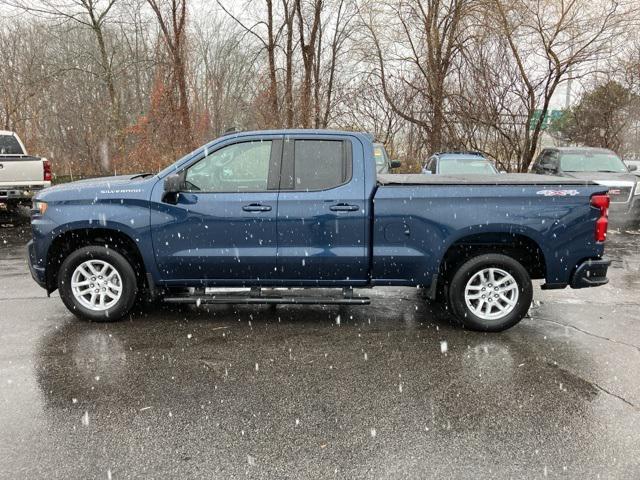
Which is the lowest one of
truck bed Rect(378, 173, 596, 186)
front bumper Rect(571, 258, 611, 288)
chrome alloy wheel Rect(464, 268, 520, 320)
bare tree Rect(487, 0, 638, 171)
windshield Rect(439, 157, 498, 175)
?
chrome alloy wheel Rect(464, 268, 520, 320)

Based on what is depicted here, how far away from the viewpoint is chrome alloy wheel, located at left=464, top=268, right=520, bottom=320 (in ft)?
17.4

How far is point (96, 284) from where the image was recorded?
5.55 metres

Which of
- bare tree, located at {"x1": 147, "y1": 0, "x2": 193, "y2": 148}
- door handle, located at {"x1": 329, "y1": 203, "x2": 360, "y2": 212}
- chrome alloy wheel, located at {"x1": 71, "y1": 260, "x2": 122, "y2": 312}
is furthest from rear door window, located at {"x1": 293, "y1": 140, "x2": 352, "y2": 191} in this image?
bare tree, located at {"x1": 147, "y1": 0, "x2": 193, "y2": 148}

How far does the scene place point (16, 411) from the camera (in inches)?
144

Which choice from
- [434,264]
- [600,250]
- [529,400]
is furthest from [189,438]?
[600,250]

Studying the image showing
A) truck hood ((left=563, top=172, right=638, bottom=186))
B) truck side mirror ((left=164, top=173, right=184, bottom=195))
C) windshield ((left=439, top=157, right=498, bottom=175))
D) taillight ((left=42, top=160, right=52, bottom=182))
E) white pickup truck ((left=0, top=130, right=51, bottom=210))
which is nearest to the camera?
truck side mirror ((left=164, top=173, right=184, bottom=195))

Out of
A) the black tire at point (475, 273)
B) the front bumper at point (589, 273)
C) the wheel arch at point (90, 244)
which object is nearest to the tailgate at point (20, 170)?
the wheel arch at point (90, 244)

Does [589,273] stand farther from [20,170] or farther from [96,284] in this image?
[20,170]

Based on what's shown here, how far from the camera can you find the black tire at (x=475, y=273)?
17.2ft

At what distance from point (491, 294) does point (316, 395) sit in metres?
2.28

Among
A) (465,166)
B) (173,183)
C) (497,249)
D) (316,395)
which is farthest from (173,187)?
(465,166)

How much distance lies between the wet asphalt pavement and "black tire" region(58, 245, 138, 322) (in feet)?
0.49

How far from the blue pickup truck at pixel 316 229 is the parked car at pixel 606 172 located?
7912mm

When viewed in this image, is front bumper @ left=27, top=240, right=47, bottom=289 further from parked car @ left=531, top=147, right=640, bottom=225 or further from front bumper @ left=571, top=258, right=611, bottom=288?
parked car @ left=531, top=147, right=640, bottom=225
